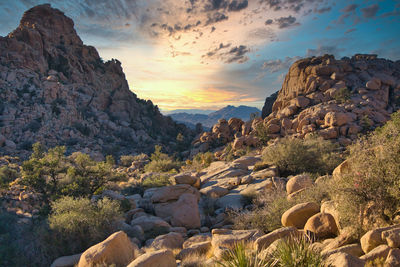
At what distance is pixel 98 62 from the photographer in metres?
63.8

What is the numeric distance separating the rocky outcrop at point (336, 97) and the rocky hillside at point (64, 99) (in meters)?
29.6

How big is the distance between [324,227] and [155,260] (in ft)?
13.3

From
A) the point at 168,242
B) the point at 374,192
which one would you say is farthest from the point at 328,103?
the point at 168,242

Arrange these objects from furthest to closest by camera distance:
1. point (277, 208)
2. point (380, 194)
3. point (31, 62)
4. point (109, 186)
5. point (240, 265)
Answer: point (31, 62) → point (109, 186) → point (277, 208) → point (380, 194) → point (240, 265)

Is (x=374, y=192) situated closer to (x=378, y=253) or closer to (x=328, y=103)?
(x=378, y=253)

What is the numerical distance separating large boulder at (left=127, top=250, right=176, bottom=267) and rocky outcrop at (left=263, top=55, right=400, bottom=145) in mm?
25163

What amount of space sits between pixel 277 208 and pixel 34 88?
157 feet

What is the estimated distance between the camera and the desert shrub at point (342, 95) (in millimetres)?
33531

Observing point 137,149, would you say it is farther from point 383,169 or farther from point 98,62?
→ point 383,169

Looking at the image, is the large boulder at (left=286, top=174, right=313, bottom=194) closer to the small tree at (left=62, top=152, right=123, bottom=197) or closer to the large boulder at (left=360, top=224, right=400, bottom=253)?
the large boulder at (left=360, top=224, right=400, bottom=253)

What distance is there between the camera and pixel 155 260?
4805 millimetres

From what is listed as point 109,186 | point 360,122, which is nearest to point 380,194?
point 109,186

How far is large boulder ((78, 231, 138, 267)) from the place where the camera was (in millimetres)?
5492

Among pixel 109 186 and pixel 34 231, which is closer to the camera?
pixel 34 231
